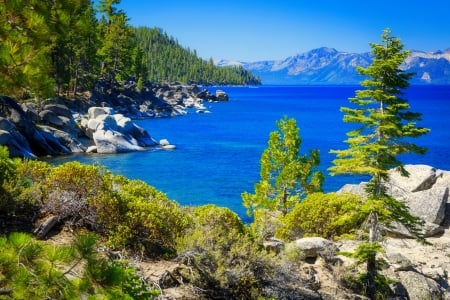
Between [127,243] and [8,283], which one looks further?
[127,243]

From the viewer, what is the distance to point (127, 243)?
34.1ft

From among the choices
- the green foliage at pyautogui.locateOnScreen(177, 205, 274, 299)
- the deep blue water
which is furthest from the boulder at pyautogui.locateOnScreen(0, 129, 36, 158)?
the green foliage at pyautogui.locateOnScreen(177, 205, 274, 299)

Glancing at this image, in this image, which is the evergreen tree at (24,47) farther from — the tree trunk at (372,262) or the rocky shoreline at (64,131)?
the rocky shoreline at (64,131)

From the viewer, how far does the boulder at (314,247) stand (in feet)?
44.4

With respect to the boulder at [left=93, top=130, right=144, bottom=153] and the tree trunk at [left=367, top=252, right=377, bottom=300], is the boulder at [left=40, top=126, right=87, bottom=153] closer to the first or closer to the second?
the boulder at [left=93, top=130, right=144, bottom=153]

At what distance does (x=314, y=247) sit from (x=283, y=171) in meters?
8.92

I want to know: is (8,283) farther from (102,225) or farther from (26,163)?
(26,163)

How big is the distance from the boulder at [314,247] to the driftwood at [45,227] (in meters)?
7.02

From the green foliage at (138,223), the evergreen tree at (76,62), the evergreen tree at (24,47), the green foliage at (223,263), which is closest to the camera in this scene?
the evergreen tree at (24,47)

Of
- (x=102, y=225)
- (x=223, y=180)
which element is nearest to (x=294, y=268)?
(x=102, y=225)

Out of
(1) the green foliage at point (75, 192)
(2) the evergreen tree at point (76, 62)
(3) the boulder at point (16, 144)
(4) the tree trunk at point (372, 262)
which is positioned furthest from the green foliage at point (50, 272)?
(2) the evergreen tree at point (76, 62)

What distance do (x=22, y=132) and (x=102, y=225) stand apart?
1422 inches

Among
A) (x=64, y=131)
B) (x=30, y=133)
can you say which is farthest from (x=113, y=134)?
(x=30, y=133)

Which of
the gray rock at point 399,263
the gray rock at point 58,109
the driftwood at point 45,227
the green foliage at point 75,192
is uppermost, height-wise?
the green foliage at point 75,192
